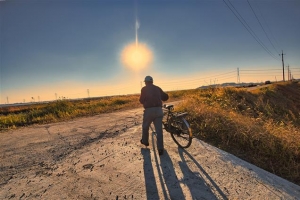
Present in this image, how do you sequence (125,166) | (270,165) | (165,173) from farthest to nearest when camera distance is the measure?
(270,165) → (125,166) → (165,173)

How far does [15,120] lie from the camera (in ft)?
39.9

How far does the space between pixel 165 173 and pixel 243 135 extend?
3.24 m

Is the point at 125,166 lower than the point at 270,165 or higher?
higher

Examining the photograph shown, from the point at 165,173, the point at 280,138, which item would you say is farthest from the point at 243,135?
the point at 165,173

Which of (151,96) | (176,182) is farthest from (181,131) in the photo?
(176,182)

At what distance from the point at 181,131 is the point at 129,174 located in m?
2.14

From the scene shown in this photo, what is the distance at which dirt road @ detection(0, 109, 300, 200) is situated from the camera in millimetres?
3803

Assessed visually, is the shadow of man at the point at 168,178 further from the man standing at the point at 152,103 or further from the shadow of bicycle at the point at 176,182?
the man standing at the point at 152,103

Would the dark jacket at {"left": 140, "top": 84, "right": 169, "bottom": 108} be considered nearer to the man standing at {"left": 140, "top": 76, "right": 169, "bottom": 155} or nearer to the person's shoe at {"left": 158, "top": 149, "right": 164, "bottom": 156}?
the man standing at {"left": 140, "top": 76, "right": 169, "bottom": 155}

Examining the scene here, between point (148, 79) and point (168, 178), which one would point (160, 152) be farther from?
point (148, 79)

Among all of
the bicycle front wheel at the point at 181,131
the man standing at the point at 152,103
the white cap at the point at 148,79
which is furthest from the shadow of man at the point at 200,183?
the white cap at the point at 148,79

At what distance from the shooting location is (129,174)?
4449 mm

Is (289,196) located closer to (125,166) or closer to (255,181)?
(255,181)

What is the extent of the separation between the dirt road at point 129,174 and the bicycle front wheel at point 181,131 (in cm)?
20
